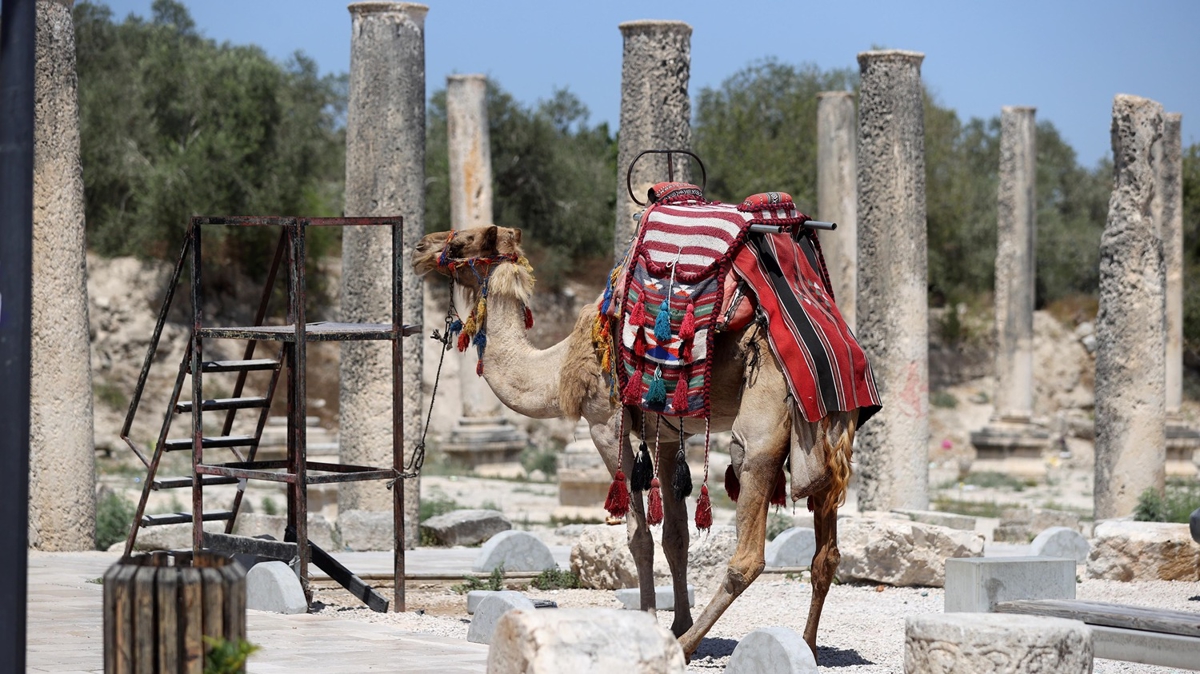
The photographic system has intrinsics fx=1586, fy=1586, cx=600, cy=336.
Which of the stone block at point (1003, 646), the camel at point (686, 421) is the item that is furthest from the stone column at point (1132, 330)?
the stone block at point (1003, 646)

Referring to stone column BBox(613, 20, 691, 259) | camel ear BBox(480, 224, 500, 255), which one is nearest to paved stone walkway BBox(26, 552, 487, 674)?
camel ear BBox(480, 224, 500, 255)

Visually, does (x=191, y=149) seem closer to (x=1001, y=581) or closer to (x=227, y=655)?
(x=1001, y=581)

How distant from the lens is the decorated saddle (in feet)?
25.5

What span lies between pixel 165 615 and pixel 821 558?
4.05 m

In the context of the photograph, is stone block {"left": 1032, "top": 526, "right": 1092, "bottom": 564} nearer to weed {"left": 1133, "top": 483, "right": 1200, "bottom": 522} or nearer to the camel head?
weed {"left": 1133, "top": 483, "right": 1200, "bottom": 522}

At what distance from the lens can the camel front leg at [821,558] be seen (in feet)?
26.0

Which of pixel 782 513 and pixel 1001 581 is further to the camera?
pixel 782 513

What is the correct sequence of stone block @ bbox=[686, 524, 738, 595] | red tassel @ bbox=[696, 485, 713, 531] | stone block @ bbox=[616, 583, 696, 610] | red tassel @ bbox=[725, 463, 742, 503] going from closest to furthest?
red tassel @ bbox=[696, 485, 713, 531], red tassel @ bbox=[725, 463, 742, 503], stone block @ bbox=[616, 583, 696, 610], stone block @ bbox=[686, 524, 738, 595]

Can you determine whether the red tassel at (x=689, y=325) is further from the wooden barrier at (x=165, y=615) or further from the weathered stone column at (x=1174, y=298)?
the weathered stone column at (x=1174, y=298)

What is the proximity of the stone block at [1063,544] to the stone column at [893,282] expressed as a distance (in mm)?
2526

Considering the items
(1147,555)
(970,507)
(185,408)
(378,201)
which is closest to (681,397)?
(185,408)

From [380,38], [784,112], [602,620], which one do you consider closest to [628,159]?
[380,38]

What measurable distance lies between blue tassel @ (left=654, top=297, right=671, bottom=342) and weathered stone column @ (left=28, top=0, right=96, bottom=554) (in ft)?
21.5

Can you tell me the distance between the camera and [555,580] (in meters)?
11.2
